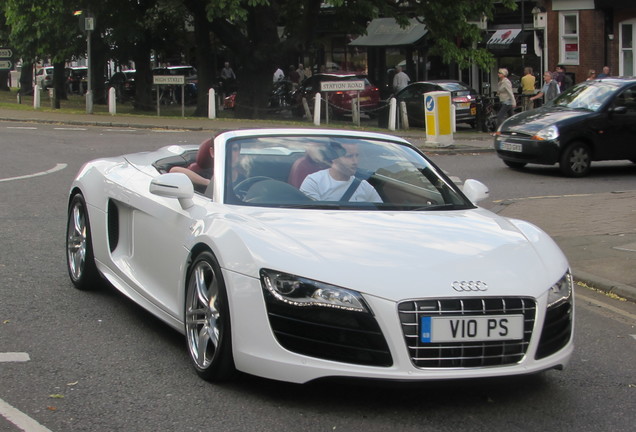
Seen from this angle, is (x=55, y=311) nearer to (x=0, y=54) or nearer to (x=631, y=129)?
(x=631, y=129)

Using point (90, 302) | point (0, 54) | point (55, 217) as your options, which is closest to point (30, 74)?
point (0, 54)

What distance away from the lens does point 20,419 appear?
454cm

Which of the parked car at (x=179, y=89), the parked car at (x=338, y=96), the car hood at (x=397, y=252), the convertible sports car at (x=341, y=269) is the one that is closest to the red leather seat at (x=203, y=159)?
the convertible sports car at (x=341, y=269)

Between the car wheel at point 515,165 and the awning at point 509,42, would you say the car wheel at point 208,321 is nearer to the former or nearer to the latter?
the car wheel at point 515,165

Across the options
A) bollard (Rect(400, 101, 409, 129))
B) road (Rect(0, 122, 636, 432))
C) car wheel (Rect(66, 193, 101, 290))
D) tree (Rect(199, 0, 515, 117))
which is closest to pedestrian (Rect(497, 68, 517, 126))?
bollard (Rect(400, 101, 409, 129))

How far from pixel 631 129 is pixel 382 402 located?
549 inches

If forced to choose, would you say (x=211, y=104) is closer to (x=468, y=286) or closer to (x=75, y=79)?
(x=468, y=286)

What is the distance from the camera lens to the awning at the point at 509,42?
38750 millimetres

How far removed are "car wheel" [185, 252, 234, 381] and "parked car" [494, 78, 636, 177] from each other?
12.7 metres

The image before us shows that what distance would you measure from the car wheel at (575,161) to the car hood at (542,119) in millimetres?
482

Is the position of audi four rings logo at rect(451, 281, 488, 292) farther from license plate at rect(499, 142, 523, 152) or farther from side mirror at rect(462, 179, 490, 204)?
license plate at rect(499, 142, 523, 152)

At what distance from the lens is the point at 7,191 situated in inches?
517

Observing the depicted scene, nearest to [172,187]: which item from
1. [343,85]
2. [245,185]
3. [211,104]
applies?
[245,185]

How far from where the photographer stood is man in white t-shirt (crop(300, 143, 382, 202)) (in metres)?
5.84
